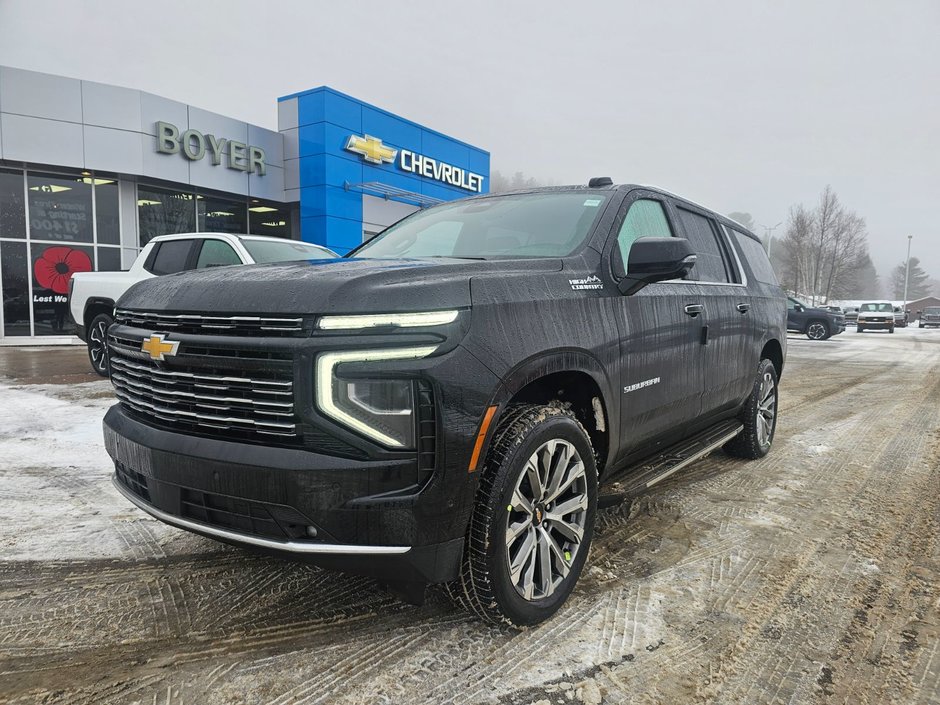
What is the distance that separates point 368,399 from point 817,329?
85.3 ft

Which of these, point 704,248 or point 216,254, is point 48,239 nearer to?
point 216,254

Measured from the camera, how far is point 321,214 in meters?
20.1

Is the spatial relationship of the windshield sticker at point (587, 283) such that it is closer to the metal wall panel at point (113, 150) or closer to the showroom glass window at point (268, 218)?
the metal wall panel at point (113, 150)

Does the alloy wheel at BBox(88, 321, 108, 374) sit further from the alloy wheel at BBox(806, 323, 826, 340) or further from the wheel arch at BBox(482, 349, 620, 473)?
the alloy wheel at BBox(806, 323, 826, 340)

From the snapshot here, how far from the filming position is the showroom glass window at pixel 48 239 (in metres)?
16.2

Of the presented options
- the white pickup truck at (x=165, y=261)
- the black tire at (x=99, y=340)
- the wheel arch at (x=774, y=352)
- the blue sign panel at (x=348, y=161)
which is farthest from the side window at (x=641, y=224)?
the blue sign panel at (x=348, y=161)

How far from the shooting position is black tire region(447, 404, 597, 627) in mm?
2264

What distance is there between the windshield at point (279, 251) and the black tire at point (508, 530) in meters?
5.76

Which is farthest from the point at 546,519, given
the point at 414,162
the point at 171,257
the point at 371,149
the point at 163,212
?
the point at 414,162

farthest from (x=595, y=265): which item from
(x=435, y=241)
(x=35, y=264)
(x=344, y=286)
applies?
(x=35, y=264)

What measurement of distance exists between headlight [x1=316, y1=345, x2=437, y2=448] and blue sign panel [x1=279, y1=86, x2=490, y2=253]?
1812 cm

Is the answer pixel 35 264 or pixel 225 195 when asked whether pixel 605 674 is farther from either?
pixel 225 195

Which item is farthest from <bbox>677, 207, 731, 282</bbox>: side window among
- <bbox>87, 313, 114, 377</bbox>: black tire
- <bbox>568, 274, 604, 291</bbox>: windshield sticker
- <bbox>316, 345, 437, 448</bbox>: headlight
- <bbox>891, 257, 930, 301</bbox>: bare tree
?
<bbox>891, 257, 930, 301</bbox>: bare tree

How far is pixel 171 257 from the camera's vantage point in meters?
8.52
